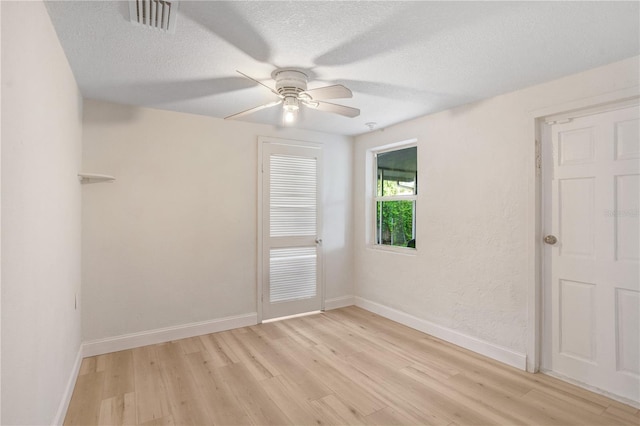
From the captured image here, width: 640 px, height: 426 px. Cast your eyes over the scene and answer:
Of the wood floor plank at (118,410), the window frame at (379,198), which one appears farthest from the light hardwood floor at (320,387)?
the window frame at (379,198)

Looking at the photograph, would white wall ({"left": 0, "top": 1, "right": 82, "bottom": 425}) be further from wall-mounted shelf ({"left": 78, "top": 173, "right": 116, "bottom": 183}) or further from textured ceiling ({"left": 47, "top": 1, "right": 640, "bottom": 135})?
wall-mounted shelf ({"left": 78, "top": 173, "right": 116, "bottom": 183})

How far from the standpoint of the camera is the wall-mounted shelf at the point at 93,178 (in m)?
2.77

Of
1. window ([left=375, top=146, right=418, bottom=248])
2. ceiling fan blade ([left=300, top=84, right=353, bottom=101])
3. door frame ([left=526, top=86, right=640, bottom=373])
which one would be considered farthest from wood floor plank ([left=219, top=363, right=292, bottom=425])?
window ([left=375, top=146, right=418, bottom=248])

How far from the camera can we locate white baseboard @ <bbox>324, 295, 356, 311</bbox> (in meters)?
4.37

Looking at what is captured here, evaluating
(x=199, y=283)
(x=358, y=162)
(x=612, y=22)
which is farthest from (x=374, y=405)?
(x=358, y=162)

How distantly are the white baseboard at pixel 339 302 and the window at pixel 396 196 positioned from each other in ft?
2.97

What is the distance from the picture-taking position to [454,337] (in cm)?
324

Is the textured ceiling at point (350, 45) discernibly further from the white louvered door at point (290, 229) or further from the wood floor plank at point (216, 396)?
the wood floor plank at point (216, 396)

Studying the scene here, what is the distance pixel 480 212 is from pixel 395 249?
1.26 m

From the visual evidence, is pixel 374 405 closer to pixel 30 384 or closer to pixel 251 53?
pixel 30 384

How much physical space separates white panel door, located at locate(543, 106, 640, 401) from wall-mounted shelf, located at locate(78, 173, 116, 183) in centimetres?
372

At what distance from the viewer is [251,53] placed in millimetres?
2105

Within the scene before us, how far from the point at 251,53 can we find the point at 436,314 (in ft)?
9.85

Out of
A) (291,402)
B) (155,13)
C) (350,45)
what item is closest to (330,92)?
(350,45)
